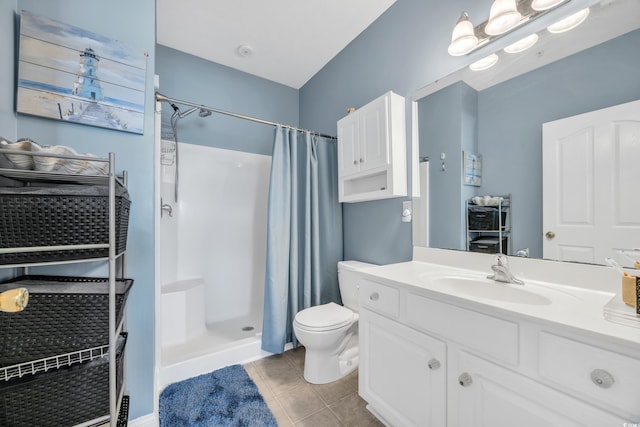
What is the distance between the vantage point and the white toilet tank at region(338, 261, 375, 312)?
187 centimetres

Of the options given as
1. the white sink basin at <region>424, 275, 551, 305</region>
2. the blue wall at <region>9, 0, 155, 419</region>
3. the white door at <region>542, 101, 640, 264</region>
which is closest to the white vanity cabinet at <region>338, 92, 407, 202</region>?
the white sink basin at <region>424, 275, 551, 305</region>

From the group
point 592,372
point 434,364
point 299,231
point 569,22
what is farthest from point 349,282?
point 569,22

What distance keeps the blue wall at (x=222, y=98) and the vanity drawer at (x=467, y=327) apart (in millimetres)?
2171

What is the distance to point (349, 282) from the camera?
6.31 feet

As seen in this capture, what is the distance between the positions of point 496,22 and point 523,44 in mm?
164

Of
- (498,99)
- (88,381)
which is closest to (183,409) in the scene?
(88,381)

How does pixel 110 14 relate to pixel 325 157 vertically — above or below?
above

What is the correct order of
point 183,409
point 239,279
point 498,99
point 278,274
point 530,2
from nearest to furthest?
point 530,2 < point 498,99 < point 183,409 < point 278,274 < point 239,279

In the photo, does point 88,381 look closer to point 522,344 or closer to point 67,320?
point 67,320

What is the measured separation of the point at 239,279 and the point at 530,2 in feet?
9.21

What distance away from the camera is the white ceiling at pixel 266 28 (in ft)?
5.88

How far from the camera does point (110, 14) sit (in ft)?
3.87

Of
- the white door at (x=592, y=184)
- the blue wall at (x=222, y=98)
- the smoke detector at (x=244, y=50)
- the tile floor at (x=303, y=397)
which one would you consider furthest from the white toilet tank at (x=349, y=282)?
the smoke detector at (x=244, y=50)

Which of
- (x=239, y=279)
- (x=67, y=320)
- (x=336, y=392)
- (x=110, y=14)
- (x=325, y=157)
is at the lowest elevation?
(x=336, y=392)
